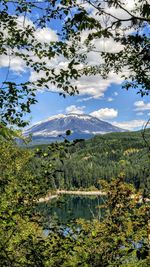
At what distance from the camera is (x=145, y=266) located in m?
13.7

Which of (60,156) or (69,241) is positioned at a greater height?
(60,156)

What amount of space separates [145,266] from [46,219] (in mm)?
6268

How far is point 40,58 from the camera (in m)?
8.23

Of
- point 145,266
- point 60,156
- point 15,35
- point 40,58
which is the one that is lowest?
point 145,266

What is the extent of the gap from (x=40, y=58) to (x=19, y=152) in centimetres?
3152

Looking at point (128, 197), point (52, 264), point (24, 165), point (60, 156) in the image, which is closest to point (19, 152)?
point (24, 165)

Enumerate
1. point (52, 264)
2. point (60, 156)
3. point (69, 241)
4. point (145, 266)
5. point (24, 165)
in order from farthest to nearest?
point (24, 165) → point (145, 266) → point (52, 264) → point (69, 241) → point (60, 156)

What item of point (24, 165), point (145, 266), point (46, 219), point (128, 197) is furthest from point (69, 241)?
point (24, 165)

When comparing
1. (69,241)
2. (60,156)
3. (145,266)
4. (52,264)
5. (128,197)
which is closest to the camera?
(60,156)

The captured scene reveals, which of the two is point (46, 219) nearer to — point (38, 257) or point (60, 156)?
point (38, 257)

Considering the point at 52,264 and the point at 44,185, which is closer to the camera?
the point at 44,185

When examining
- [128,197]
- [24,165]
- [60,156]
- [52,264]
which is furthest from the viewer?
[24,165]

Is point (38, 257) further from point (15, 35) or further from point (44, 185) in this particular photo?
point (15, 35)

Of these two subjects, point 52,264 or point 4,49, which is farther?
point 52,264
